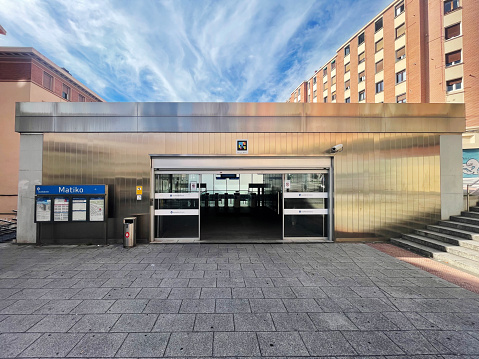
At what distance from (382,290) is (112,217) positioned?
24.9 ft

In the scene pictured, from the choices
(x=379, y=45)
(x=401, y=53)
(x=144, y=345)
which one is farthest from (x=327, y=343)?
(x=379, y=45)

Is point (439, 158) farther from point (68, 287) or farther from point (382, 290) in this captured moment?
point (68, 287)

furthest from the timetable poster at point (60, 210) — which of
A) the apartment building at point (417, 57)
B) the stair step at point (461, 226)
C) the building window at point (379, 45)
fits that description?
the building window at point (379, 45)

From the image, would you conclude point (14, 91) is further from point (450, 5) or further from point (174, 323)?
point (450, 5)

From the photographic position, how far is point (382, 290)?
3.81m

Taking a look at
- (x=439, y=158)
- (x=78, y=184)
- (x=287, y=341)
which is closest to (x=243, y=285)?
(x=287, y=341)

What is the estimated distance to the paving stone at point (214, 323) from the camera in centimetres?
274

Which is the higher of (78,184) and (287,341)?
(78,184)

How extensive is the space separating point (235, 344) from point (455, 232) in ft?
24.4

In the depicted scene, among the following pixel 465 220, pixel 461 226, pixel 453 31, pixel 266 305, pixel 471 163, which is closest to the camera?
pixel 266 305

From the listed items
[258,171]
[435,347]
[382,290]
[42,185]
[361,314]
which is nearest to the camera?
[435,347]

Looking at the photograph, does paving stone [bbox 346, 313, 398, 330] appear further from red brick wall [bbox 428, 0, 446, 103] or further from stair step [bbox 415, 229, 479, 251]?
red brick wall [bbox 428, 0, 446, 103]

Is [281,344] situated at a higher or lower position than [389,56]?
lower

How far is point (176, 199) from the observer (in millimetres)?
7039
